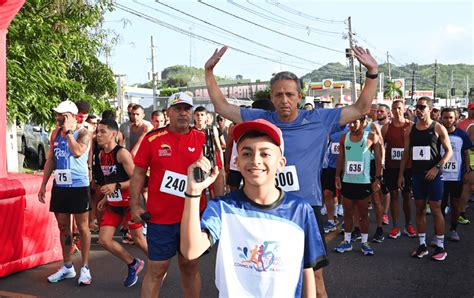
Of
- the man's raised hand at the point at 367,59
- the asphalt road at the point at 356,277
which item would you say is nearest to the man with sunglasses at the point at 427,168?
the asphalt road at the point at 356,277

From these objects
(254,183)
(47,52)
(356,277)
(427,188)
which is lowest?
(356,277)

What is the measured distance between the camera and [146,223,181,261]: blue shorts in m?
4.45

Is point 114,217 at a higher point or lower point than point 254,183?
lower

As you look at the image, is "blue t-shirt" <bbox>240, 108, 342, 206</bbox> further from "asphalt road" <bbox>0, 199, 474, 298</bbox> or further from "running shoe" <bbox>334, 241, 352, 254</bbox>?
"running shoe" <bbox>334, 241, 352, 254</bbox>

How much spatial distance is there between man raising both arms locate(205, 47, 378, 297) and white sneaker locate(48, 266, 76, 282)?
342cm

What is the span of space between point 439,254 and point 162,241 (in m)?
4.15

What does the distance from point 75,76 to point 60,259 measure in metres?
8.79

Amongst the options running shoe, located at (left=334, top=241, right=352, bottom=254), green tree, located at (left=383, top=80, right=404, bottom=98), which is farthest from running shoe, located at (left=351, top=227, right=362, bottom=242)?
green tree, located at (left=383, top=80, right=404, bottom=98)

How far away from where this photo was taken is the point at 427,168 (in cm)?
716

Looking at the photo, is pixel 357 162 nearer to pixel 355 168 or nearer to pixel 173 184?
pixel 355 168

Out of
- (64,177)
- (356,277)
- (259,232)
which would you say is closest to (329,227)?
(356,277)

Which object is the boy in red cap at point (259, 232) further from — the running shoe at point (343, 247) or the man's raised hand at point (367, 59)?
the running shoe at point (343, 247)

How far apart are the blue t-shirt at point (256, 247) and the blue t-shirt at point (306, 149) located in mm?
1182

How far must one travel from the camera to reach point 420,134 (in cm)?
730
